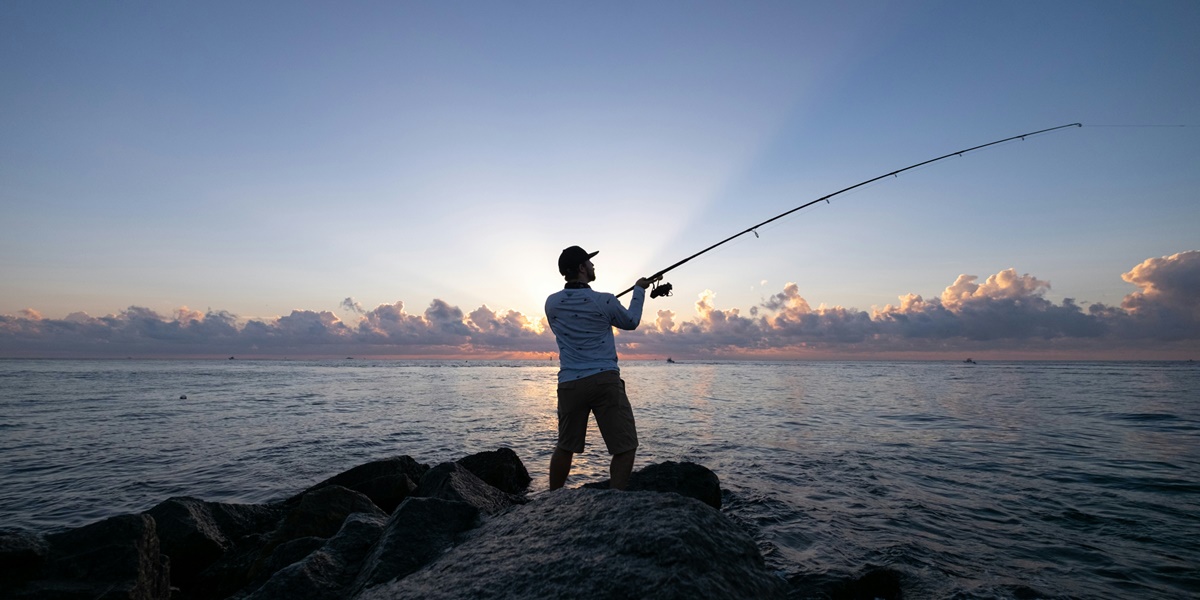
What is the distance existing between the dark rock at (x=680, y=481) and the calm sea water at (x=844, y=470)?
47 centimetres

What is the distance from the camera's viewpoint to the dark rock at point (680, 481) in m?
6.71

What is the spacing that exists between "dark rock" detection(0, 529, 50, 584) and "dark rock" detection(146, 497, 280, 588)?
0.92 m

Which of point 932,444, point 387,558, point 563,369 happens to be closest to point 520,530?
→ point 387,558

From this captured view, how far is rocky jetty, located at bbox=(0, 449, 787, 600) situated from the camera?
2576 millimetres

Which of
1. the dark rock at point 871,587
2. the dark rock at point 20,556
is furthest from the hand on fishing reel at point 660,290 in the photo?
the dark rock at point 20,556

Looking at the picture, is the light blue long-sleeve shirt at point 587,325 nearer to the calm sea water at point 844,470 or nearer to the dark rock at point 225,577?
the calm sea water at point 844,470

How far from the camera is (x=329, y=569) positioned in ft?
12.7

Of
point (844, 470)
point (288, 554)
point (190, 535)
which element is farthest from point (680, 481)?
point (190, 535)

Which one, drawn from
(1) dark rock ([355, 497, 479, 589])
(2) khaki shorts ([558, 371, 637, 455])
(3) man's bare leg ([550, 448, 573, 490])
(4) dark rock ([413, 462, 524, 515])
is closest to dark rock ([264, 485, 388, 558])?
(4) dark rock ([413, 462, 524, 515])

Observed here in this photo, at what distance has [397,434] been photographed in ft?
46.9

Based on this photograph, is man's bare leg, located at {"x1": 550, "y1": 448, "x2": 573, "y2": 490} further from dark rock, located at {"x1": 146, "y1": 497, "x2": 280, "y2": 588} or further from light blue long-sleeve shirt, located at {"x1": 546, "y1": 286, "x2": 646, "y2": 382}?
dark rock, located at {"x1": 146, "y1": 497, "x2": 280, "y2": 588}

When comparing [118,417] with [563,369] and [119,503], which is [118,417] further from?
[563,369]

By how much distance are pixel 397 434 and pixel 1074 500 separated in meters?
14.0

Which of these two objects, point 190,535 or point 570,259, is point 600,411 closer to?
point 570,259
